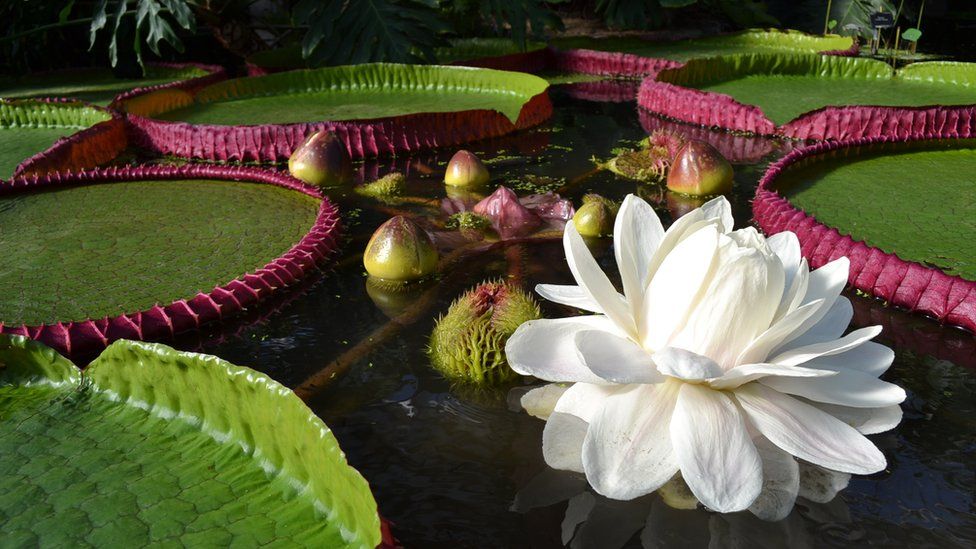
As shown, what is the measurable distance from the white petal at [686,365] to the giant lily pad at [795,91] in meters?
3.24

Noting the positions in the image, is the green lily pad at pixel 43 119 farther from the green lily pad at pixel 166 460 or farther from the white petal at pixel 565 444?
the white petal at pixel 565 444

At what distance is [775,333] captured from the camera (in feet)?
4.59

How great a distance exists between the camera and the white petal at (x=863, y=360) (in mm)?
1504

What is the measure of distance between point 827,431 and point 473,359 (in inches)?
32.9

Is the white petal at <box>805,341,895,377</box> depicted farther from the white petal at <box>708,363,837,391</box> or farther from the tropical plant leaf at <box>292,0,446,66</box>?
the tropical plant leaf at <box>292,0,446,66</box>

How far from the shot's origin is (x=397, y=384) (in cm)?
198

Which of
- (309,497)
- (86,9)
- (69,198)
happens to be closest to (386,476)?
(309,497)

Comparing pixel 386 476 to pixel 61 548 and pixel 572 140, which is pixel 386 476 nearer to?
pixel 61 548

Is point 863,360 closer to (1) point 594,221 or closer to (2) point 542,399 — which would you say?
(2) point 542,399

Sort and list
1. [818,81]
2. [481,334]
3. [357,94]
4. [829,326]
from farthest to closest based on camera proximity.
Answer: [818,81], [357,94], [481,334], [829,326]

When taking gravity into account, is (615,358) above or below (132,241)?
above

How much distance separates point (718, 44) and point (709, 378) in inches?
272

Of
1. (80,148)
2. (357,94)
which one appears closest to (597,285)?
(80,148)

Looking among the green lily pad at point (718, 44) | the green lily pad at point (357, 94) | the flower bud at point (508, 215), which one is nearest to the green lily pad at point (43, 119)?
the green lily pad at point (357, 94)
